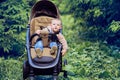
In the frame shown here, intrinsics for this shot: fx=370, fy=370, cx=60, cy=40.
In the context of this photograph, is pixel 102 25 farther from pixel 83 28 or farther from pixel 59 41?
pixel 59 41

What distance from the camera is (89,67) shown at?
375 inches

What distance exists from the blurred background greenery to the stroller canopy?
1060 mm

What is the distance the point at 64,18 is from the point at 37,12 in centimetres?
458

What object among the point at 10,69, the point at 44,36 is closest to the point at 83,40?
the point at 10,69

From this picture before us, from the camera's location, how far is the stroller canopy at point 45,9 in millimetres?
9195

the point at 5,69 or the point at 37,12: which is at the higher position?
the point at 37,12

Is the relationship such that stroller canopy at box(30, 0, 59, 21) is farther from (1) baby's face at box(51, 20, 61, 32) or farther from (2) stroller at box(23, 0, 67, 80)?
(1) baby's face at box(51, 20, 61, 32)

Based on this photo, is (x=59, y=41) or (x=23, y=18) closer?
(x=59, y=41)

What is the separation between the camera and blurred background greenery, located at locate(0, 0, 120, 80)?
9.26m

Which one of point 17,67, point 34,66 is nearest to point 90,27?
point 17,67

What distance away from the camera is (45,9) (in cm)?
933

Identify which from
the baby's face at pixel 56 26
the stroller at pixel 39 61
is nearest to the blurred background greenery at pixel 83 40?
the stroller at pixel 39 61

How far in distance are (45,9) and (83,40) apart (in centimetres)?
285

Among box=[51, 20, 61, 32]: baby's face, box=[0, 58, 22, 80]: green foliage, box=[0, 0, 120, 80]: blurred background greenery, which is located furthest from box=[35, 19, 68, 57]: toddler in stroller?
box=[0, 58, 22, 80]: green foliage
